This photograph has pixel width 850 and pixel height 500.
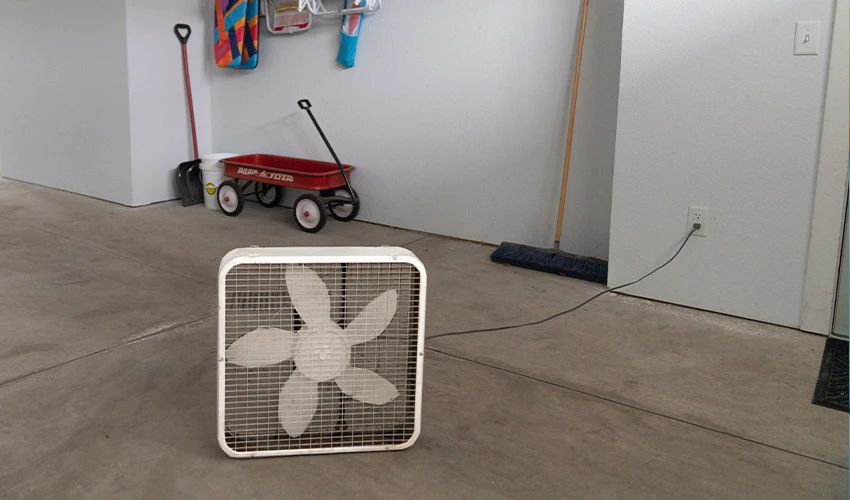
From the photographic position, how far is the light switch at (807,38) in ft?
8.87

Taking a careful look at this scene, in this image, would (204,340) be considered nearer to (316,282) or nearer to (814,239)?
(316,282)

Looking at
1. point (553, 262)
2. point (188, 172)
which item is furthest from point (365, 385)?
point (188, 172)

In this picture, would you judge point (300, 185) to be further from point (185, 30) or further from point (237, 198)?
point (185, 30)

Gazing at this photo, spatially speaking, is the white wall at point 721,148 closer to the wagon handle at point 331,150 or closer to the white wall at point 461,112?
the white wall at point 461,112

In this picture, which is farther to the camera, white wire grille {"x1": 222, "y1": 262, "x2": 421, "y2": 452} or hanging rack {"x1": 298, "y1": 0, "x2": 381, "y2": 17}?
hanging rack {"x1": 298, "y1": 0, "x2": 381, "y2": 17}

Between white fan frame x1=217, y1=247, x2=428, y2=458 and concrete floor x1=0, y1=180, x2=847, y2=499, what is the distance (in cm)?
3

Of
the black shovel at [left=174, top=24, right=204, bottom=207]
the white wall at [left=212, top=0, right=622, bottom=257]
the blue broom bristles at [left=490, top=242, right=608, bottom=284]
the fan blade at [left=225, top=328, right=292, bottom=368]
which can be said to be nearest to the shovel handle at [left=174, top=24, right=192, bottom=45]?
the black shovel at [left=174, top=24, right=204, bottom=207]

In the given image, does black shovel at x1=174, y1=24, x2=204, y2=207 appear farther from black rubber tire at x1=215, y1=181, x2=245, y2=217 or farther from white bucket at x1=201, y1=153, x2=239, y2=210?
black rubber tire at x1=215, y1=181, x2=245, y2=217

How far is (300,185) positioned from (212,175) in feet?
2.56

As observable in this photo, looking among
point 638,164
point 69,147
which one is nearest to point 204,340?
point 638,164

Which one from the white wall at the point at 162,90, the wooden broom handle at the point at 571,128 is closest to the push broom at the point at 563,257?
the wooden broom handle at the point at 571,128

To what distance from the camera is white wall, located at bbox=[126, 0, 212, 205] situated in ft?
A: 14.9

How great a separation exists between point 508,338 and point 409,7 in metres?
2.13

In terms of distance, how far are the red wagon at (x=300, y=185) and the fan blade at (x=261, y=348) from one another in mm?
2393
